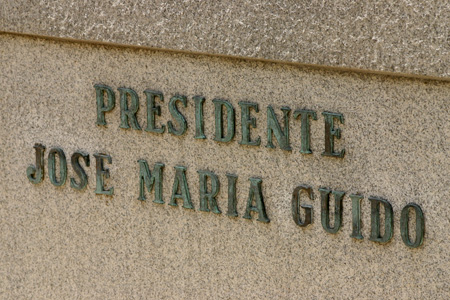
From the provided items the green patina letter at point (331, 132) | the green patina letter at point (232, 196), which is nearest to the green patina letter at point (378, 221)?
the green patina letter at point (331, 132)

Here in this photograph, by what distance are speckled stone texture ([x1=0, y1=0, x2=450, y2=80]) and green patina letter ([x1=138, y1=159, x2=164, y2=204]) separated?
707 millimetres

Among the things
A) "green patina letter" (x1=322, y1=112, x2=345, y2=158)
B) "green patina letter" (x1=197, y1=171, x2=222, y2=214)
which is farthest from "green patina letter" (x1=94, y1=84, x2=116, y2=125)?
"green patina letter" (x1=322, y1=112, x2=345, y2=158)

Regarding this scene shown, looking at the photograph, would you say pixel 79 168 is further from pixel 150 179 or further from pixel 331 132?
pixel 331 132

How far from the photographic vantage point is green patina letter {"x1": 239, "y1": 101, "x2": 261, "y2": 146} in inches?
184

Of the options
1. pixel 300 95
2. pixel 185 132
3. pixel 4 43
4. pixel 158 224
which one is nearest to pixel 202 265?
pixel 158 224

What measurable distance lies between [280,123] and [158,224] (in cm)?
105

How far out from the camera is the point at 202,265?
5.06 metres

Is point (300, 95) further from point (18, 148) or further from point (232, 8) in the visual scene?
point (18, 148)

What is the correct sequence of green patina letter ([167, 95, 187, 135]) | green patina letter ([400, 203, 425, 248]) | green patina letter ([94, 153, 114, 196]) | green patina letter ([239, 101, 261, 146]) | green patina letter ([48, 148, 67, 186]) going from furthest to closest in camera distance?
green patina letter ([48, 148, 67, 186]) < green patina letter ([94, 153, 114, 196]) < green patina letter ([167, 95, 187, 135]) < green patina letter ([239, 101, 261, 146]) < green patina letter ([400, 203, 425, 248])

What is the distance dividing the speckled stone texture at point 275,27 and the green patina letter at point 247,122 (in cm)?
28

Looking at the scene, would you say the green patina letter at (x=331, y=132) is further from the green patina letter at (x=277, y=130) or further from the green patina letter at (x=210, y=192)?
the green patina letter at (x=210, y=192)

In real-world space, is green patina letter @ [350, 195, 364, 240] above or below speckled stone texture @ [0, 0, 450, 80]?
below

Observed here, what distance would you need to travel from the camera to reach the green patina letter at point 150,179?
5.07m

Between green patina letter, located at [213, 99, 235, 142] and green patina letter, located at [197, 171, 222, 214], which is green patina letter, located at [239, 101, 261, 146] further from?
green patina letter, located at [197, 171, 222, 214]
